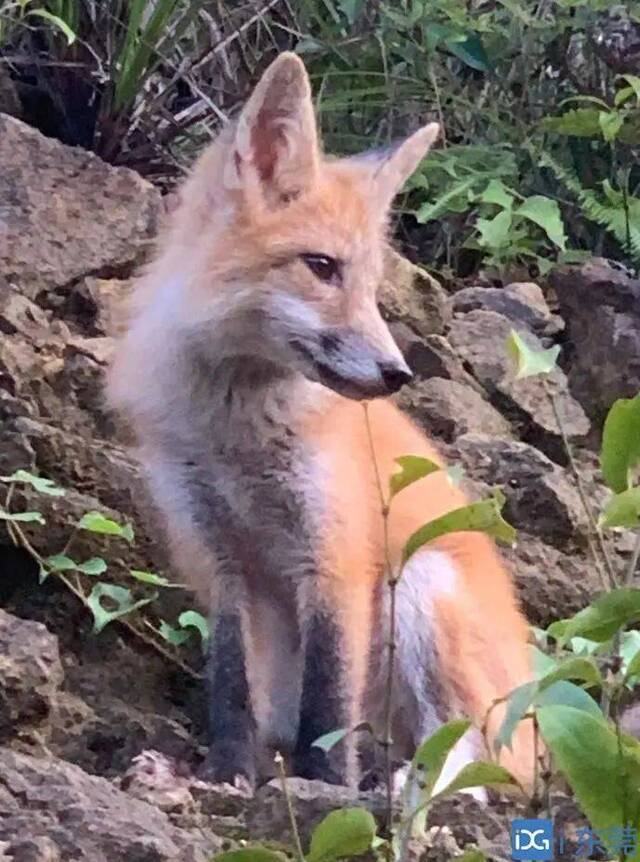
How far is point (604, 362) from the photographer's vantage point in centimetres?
509

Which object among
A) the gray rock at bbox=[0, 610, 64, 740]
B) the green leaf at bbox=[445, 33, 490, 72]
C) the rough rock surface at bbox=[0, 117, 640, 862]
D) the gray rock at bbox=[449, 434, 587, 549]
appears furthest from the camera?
the green leaf at bbox=[445, 33, 490, 72]

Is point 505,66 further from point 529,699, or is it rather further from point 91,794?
point 529,699

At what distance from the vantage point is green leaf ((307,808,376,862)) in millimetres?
1581

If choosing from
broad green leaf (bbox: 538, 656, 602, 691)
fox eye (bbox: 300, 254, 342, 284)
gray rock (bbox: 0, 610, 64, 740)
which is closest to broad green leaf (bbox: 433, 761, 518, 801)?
broad green leaf (bbox: 538, 656, 602, 691)

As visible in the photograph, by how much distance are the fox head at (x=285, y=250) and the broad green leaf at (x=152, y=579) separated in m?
0.59

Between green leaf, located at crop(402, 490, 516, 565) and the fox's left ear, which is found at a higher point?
green leaf, located at crop(402, 490, 516, 565)

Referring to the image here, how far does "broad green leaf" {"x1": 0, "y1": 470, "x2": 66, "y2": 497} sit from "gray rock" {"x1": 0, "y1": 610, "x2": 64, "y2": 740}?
0.52m

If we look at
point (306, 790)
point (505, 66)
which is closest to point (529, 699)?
point (306, 790)

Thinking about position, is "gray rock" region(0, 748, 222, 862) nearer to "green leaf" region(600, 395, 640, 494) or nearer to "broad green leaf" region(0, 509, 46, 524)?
"green leaf" region(600, 395, 640, 494)

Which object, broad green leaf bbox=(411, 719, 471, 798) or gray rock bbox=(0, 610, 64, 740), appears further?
gray rock bbox=(0, 610, 64, 740)

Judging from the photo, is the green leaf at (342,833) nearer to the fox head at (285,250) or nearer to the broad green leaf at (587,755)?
the broad green leaf at (587,755)

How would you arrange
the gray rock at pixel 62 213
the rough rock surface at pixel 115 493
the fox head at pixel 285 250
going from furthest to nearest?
the gray rock at pixel 62 213 < the fox head at pixel 285 250 < the rough rock surface at pixel 115 493

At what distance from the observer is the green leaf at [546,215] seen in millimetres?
5227

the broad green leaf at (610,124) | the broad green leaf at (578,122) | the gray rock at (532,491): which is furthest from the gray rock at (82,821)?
the broad green leaf at (578,122)
